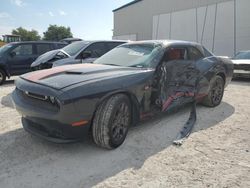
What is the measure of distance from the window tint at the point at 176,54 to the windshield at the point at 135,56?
0.72ft

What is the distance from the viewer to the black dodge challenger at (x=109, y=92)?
3350 mm

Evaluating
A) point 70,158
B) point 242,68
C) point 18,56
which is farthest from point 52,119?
point 242,68

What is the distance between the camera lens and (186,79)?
520 centimetres

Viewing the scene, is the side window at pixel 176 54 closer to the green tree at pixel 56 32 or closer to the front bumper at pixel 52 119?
the front bumper at pixel 52 119

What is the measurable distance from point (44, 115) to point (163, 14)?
1003 inches

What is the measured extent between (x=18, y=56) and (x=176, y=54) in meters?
7.41

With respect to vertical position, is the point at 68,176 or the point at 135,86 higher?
the point at 135,86

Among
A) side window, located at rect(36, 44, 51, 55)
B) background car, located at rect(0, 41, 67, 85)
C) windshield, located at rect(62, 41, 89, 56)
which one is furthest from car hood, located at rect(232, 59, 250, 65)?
background car, located at rect(0, 41, 67, 85)

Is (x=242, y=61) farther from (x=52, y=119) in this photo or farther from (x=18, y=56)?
(x=52, y=119)

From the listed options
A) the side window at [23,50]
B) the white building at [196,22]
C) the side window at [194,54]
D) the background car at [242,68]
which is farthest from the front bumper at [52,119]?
the white building at [196,22]

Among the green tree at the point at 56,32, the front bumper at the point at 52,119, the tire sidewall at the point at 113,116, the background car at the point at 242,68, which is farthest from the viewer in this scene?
the green tree at the point at 56,32

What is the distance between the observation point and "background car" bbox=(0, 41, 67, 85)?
10164 millimetres

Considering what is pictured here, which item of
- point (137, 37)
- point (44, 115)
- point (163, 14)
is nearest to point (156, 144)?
point (44, 115)

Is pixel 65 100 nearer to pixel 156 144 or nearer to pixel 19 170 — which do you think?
pixel 19 170
